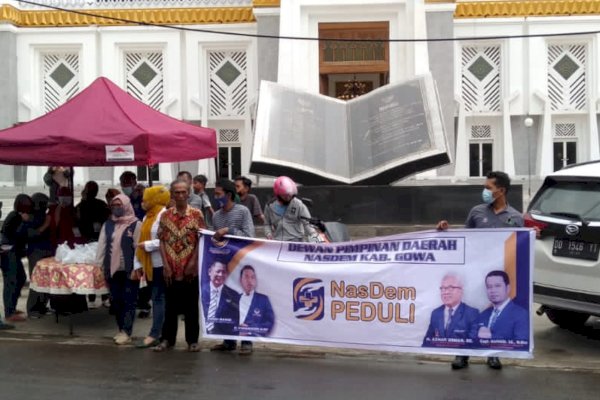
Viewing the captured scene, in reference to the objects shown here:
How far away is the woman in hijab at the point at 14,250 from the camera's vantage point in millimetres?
7957

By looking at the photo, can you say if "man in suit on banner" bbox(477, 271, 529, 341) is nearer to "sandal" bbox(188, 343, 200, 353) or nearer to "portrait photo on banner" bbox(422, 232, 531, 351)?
"portrait photo on banner" bbox(422, 232, 531, 351)

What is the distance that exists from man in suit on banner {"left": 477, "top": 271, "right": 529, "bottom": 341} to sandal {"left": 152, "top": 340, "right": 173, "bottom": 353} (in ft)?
10.00

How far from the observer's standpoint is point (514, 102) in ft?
88.9

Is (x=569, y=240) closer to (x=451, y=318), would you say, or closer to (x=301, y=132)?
(x=451, y=318)

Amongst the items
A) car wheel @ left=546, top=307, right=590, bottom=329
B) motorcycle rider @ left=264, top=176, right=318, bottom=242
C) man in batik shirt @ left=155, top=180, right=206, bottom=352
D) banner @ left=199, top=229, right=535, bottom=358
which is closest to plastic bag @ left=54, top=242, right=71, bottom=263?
man in batik shirt @ left=155, top=180, right=206, bottom=352

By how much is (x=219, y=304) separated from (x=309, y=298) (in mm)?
916

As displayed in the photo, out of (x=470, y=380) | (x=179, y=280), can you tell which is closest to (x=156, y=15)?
(x=179, y=280)

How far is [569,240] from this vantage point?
260 inches

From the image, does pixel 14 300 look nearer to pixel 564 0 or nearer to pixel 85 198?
pixel 85 198

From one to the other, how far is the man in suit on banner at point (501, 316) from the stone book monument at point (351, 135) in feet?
23.4

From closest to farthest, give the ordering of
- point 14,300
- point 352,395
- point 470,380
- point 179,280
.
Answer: point 352,395, point 470,380, point 179,280, point 14,300

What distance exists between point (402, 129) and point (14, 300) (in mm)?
8454

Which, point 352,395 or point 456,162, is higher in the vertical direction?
point 456,162

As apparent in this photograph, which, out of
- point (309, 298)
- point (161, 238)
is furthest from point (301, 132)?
point (309, 298)
